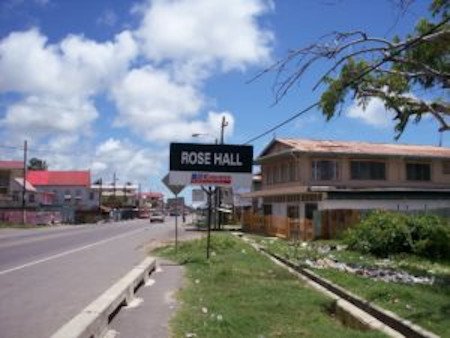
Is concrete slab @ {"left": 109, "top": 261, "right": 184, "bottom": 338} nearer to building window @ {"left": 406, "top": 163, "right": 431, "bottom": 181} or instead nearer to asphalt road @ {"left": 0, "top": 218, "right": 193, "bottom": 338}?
asphalt road @ {"left": 0, "top": 218, "right": 193, "bottom": 338}

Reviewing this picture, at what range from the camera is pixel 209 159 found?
78.4 feet

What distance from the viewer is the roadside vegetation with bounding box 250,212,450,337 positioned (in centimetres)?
1198

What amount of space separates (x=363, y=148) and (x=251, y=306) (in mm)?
36947

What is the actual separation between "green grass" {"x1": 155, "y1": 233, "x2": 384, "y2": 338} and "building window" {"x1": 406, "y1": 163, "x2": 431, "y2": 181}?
30083 mm

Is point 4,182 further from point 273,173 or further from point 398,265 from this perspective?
point 398,265

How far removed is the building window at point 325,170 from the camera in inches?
1815

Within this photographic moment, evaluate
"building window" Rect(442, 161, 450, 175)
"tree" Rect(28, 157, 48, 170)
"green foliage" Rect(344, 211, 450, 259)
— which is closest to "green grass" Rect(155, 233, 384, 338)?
"green foliage" Rect(344, 211, 450, 259)

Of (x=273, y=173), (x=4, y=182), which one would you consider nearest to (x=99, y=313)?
(x=273, y=173)

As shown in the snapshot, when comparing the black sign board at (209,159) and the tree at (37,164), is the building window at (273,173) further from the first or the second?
the tree at (37,164)

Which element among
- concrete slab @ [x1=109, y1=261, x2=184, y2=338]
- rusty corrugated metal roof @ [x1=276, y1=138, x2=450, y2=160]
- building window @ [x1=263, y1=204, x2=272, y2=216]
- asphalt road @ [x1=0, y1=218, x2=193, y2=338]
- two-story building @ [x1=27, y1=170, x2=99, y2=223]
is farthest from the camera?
two-story building @ [x1=27, y1=170, x2=99, y2=223]

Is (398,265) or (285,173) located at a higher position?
(285,173)

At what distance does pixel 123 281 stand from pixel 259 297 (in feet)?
8.67

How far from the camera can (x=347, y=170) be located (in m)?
46.4

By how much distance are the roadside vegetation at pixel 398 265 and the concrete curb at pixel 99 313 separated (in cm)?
444
